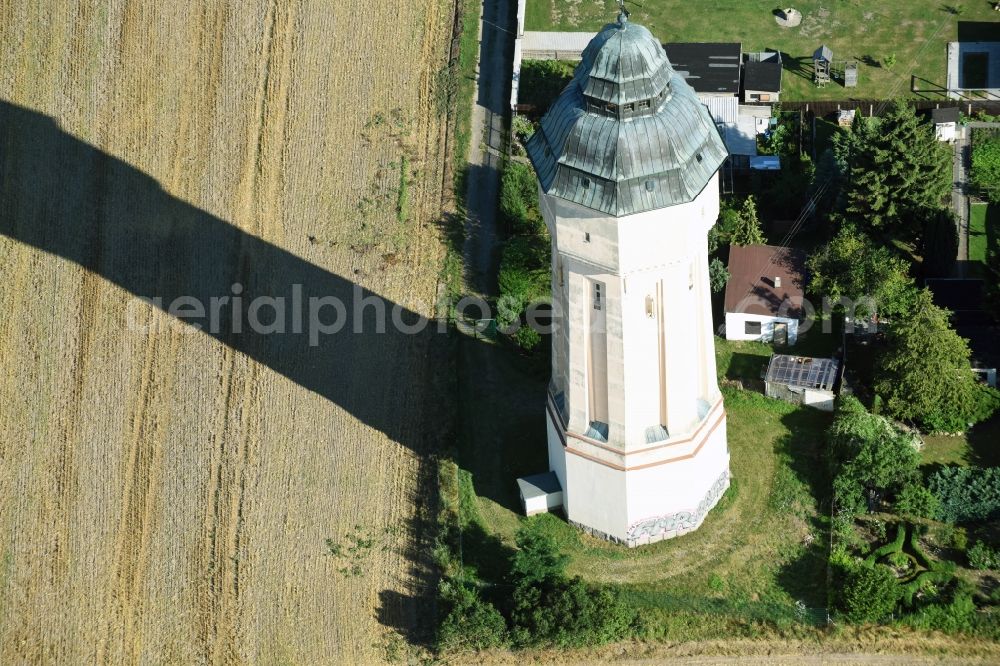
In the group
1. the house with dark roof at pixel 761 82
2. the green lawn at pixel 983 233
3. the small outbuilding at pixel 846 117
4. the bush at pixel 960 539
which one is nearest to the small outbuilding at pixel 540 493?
the bush at pixel 960 539

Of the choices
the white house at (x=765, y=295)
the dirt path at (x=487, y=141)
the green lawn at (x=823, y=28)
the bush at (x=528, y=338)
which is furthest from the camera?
the green lawn at (x=823, y=28)

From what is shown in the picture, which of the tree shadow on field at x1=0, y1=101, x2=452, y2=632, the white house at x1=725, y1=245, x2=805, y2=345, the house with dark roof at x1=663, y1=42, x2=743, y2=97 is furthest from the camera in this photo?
the house with dark roof at x1=663, y1=42, x2=743, y2=97

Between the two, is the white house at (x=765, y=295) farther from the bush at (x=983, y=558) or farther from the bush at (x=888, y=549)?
the bush at (x=983, y=558)

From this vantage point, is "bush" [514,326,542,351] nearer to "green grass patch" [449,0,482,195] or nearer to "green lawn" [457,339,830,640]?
"green lawn" [457,339,830,640]

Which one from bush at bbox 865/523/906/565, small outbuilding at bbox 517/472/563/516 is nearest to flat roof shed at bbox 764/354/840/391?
bush at bbox 865/523/906/565

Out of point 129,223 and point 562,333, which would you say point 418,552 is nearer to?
point 562,333
